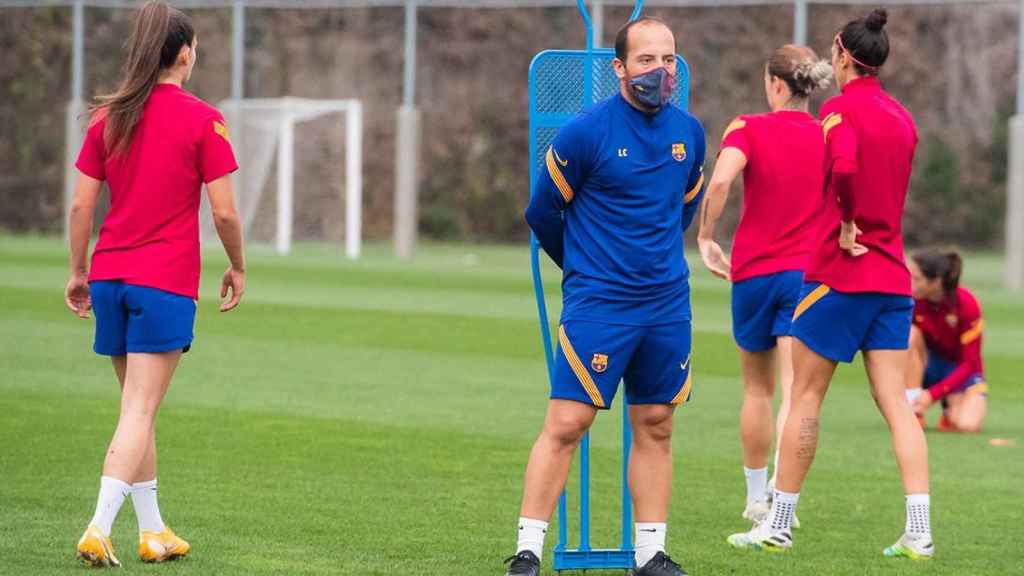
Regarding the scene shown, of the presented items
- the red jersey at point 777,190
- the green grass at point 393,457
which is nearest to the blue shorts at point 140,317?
the green grass at point 393,457

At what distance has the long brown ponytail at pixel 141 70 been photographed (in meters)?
6.69

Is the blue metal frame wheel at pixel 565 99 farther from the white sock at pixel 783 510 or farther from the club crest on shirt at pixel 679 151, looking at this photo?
the white sock at pixel 783 510

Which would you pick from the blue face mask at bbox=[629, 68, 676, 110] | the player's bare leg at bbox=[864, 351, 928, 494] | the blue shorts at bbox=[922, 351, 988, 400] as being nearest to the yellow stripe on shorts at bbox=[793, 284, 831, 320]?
the player's bare leg at bbox=[864, 351, 928, 494]

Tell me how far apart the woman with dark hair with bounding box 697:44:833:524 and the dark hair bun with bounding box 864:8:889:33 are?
618mm

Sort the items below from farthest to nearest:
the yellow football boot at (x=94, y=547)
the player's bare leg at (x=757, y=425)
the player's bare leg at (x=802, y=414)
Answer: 1. the player's bare leg at (x=757, y=425)
2. the player's bare leg at (x=802, y=414)
3. the yellow football boot at (x=94, y=547)

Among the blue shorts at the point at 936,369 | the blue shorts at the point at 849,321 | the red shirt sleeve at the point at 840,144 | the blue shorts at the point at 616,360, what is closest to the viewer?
the blue shorts at the point at 616,360

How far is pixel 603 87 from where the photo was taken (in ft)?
22.5

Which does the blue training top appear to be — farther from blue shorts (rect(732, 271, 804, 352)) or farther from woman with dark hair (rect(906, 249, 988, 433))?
woman with dark hair (rect(906, 249, 988, 433))

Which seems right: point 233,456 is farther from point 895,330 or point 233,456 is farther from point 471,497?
point 895,330

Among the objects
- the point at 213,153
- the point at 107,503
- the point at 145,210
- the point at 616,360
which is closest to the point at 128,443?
the point at 107,503

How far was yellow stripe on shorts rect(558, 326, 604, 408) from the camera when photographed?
6.38 metres

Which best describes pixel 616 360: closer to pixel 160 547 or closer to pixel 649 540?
pixel 649 540

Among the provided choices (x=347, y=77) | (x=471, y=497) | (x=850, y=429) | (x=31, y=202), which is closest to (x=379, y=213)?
(x=347, y=77)

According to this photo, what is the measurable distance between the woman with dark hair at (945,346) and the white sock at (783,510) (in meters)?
4.75
